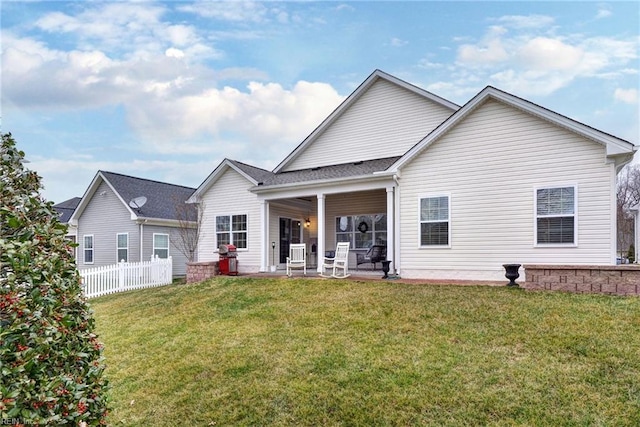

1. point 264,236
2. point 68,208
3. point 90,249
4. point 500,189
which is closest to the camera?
point 500,189

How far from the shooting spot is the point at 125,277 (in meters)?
14.7

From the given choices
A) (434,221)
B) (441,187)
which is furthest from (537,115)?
(434,221)

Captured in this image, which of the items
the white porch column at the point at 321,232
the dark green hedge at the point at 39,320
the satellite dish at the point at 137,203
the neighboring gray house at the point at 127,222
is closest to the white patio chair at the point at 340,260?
the white porch column at the point at 321,232

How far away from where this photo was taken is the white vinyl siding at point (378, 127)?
1384 centimetres

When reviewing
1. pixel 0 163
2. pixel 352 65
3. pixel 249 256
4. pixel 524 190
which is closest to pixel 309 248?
pixel 249 256

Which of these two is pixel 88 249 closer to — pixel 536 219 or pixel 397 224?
pixel 397 224

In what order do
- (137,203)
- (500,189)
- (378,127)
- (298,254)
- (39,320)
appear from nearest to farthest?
1. (39,320)
2. (500,189)
3. (298,254)
4. (378,127)
5. (137,203)

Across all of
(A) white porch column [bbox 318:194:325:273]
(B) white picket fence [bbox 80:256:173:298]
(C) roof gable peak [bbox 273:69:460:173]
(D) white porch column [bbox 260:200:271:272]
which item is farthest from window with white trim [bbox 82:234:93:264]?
(A) white porch column [bbox 318:194:325:273]

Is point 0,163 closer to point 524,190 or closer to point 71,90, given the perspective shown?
point 71,90

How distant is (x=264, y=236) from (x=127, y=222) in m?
8.93

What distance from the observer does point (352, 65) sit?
634 inches

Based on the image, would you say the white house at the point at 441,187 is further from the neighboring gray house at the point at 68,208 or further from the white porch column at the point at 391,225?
the neighboring gray house at the point at 68,208

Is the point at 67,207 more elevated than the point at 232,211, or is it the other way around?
the point at 67,207

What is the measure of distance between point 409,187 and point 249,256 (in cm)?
673
